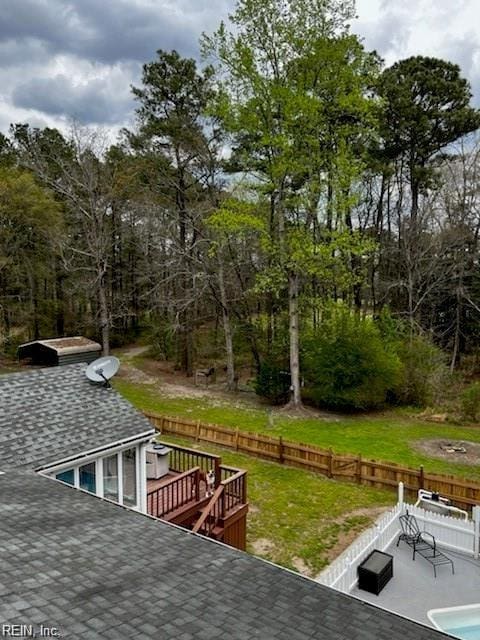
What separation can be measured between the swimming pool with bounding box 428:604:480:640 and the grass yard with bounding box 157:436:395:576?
231 cm

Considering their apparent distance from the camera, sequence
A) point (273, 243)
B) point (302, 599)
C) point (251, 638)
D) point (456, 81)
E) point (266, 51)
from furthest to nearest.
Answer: point (456, 81), point (273, 243), point (266, 51), point (302, 599), point (251, 638)

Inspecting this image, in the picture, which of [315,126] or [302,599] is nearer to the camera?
[302,599]

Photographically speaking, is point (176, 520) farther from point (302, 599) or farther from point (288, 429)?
point (288, 429)

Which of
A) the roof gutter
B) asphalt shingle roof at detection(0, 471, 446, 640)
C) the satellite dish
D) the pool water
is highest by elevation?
the satellite dish

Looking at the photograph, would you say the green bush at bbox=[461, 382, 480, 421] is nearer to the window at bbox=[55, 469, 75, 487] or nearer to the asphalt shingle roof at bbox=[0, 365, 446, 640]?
the window at bbox=[55, 469, 75, 487]

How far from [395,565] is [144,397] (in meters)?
14.5

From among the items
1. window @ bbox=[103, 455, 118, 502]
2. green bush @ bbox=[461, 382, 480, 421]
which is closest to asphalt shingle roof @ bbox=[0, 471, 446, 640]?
window @ bbox=[103, 455, 118, 502]

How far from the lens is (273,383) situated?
20922 millimetres

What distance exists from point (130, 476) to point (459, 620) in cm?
588

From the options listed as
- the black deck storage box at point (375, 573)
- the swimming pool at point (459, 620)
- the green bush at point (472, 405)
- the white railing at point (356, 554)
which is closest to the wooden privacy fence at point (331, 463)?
the white railing at point (356, 554)

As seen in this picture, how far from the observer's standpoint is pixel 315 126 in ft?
61.9

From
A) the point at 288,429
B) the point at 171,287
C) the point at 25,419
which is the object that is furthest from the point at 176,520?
the point at 171,287

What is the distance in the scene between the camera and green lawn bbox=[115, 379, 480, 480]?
1455 cm

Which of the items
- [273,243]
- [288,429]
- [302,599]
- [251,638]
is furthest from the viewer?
[273,243]
